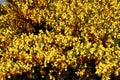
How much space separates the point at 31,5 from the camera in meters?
15.7

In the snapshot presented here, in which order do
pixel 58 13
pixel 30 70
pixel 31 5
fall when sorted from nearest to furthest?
pixel 30 70
pixel 58 13
pixel 31 5

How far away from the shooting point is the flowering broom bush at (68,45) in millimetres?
11977

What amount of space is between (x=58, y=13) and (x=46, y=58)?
3.01 metres

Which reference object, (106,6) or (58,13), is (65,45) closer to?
(58,13)

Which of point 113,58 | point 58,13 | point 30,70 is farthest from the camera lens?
point 58,13

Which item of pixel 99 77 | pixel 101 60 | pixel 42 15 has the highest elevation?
pixel 42 15

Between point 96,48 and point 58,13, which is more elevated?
point 58,13

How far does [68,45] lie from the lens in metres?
12.9

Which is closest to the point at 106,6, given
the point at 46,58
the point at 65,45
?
the point at 65,45

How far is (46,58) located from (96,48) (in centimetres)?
185

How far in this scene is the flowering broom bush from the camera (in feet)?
39.3

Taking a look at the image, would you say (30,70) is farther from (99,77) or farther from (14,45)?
(99,77)

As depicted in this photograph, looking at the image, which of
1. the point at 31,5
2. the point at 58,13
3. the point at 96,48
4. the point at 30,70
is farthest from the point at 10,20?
the point at 96,48

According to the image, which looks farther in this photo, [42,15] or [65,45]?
[42,15]
